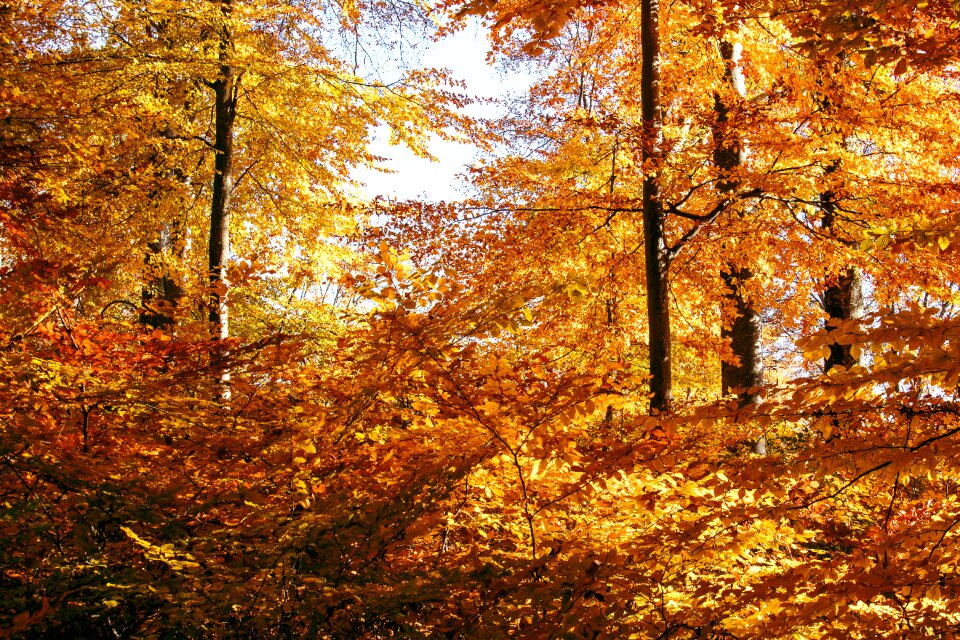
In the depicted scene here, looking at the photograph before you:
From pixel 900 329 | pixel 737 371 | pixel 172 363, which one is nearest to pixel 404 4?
pixel 172 363

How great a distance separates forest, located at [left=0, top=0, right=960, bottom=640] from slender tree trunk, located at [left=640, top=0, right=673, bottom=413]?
0.12ft

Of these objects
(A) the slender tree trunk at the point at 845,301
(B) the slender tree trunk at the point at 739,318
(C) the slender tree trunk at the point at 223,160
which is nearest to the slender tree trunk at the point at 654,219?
(B) the slender tree trunk at the point at 739,318

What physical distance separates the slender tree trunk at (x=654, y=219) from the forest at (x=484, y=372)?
0.04 meters

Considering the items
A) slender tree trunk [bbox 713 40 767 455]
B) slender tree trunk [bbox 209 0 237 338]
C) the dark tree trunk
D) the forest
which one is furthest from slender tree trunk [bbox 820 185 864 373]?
the dark tree trunk

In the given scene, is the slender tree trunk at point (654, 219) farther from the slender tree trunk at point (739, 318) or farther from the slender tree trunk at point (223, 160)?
the slender tree trunk at point (223, 160)

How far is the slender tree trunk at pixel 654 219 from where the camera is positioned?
20.4 feet

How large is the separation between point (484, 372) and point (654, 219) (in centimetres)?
385

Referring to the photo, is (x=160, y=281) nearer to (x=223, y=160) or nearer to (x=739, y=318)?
(x=223, y=160)

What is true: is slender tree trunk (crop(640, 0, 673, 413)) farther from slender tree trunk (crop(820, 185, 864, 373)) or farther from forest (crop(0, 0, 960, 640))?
slender tree trunk (crop(820, 185, 864, 373))

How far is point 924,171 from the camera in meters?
8.04

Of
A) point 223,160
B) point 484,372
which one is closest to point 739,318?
point 484,372

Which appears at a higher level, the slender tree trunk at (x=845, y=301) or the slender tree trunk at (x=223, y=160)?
the slender tree trunk at (x=223, y=160)

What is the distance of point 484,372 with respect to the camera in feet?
10.7

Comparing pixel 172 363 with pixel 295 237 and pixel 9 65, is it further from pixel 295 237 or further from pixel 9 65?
pixel 295 237
